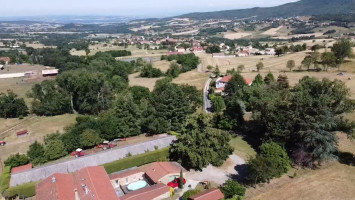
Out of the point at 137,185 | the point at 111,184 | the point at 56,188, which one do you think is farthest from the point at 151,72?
the point at 56,188

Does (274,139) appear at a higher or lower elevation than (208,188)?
higher

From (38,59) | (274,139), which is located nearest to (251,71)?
(274,139)

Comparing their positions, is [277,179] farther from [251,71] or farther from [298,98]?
[251,71]

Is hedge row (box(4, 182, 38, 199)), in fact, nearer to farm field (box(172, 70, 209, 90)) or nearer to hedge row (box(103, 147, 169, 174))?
hedge row (box(103, 147, 169, 174))

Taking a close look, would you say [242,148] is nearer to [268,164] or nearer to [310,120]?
[268,164]

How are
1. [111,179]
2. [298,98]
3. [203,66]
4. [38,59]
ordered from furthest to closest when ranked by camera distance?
[38,59]
[203,66]
[298,98]
[111,179]
